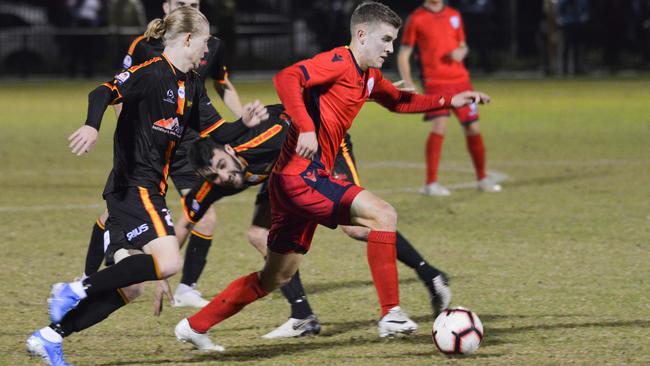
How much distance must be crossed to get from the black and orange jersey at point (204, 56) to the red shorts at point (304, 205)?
182cm

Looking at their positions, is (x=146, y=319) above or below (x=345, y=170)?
below

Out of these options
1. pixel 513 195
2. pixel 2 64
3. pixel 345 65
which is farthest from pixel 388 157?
pixel 2 64

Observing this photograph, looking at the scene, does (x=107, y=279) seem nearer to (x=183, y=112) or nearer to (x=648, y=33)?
(x=183, y=112)

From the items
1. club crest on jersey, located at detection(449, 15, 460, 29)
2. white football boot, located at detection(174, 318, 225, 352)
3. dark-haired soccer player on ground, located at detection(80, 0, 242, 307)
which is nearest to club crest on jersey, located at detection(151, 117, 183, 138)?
white football boot, located at detection(174, 318, 225, 352)

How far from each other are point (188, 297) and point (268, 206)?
2.69 ft

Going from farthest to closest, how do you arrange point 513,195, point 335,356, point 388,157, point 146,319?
1. point 388,157
2. point 513,195
3. point 146,319
4. point 335,356

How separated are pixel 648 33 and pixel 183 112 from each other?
80.3 ft

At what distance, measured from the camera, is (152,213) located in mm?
5859

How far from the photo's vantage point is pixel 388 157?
1516 cm

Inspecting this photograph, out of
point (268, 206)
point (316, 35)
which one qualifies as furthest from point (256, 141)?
point (316, 35)

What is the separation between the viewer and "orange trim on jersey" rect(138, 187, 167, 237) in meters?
5.82

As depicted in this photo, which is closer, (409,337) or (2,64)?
(409,337)

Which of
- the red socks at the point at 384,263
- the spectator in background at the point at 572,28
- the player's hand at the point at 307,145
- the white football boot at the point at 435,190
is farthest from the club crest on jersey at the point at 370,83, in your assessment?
the spectator in background at the point at 572,28

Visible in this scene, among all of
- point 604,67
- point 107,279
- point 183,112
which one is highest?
point 183,112
